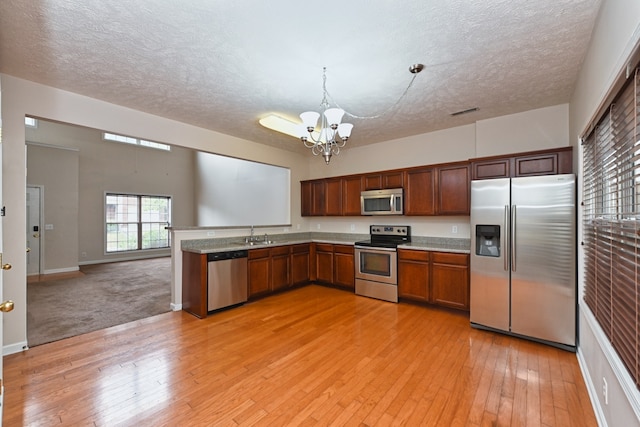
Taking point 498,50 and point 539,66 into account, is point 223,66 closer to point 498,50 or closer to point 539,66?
point 498,50

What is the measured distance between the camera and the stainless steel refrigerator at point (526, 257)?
271cm

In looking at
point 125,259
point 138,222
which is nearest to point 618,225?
point 125,259

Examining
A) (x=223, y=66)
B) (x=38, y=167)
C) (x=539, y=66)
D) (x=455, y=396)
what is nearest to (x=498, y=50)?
(x=539, y=66)

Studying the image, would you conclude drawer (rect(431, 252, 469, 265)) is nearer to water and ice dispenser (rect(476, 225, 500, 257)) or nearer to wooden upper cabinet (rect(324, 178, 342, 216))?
water and ice dispenser (rect(476, 225, 500, 257))

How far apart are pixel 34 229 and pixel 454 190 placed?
28.7ft

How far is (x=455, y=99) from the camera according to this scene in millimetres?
3158

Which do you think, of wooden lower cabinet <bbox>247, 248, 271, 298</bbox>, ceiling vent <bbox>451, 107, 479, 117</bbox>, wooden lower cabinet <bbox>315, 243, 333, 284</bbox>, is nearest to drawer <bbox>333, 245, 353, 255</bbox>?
wooden lower cabinet <bbox>315, 243, 333, 284</bbox>

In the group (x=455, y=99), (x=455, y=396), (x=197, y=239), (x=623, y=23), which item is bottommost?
(x=455, y=396)

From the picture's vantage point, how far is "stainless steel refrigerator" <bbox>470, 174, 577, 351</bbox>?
271cm

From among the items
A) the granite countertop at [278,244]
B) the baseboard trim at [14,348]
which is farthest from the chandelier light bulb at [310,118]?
the baseboard trim at [14,348]

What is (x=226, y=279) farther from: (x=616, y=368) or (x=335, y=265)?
(x=616, y=368)

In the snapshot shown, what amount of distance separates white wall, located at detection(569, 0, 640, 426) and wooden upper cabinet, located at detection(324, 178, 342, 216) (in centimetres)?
337

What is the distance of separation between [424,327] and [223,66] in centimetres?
354

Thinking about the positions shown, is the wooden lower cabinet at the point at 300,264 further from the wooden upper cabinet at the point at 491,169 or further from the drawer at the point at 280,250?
the wooden upper cabinet at the point at 491,169
